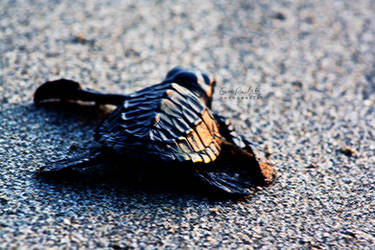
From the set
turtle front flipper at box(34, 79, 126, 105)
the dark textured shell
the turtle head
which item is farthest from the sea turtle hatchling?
turtle front flipper at box(34, 79, 126, 105)

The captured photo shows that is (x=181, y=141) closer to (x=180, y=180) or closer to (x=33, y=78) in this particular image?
(x=180, y=180)

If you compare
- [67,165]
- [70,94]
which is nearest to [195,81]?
[70,94]

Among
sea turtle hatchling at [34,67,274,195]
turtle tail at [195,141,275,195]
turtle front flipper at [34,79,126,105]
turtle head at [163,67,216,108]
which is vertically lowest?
turtle tail at [195,141,275,195]

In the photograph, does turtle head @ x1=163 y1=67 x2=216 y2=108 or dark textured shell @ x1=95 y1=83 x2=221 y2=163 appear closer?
dark textured shell @ x1=95 y1=83 x2=221 y2=163

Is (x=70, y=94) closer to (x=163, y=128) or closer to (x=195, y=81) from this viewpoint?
(x=195, y=81)

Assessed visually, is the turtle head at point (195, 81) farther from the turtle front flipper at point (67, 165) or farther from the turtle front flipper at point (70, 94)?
the turtle front flipper at point (67, 165)

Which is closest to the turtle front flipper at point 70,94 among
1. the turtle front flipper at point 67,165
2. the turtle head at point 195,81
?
the turtle head at point 195,81

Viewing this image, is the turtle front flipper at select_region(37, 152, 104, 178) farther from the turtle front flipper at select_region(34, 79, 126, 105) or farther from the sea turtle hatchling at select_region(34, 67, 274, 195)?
the turtle front flipper at select_region(34, 79, 126, 105)
